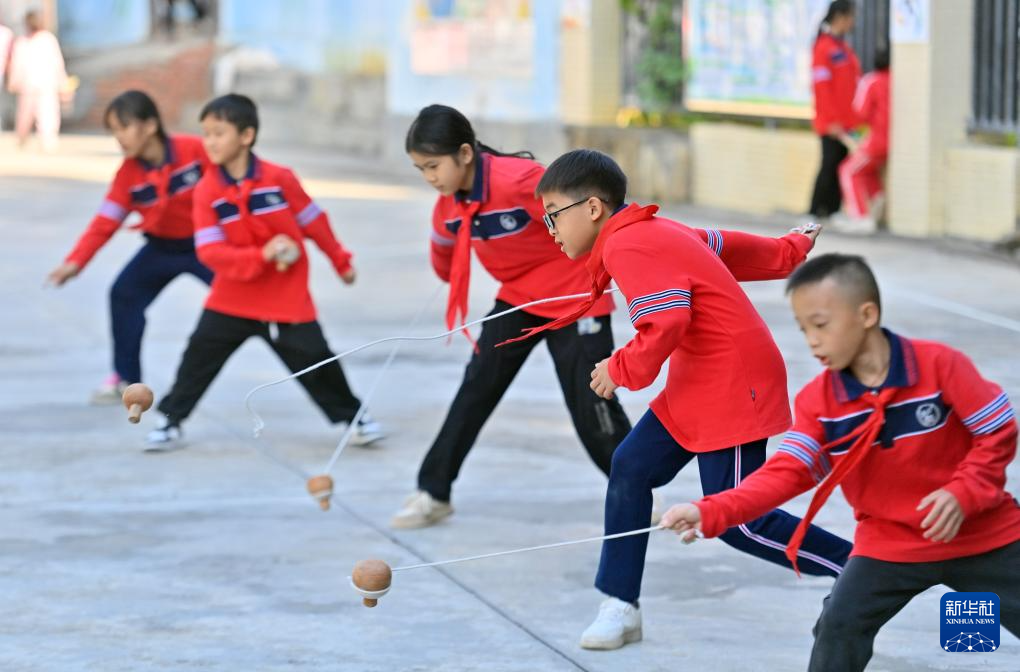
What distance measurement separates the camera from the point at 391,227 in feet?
47.4

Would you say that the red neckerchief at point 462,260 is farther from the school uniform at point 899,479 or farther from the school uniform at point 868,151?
the school uniform at point 868,151

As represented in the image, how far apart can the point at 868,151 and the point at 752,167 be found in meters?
1.96

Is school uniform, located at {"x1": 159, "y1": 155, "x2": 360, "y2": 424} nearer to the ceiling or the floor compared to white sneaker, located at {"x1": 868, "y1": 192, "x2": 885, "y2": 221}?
nearer to the ceiling

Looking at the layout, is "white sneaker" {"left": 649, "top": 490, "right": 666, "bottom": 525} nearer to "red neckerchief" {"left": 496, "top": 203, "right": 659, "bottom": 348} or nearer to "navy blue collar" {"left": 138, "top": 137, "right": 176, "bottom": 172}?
"red neckerchief" {"left": 496, "top": 203, "right": 659, "bottom": 348}

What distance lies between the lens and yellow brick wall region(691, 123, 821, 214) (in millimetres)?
14203

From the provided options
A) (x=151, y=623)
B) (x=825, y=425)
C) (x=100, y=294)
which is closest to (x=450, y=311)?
(x=151, y=623)

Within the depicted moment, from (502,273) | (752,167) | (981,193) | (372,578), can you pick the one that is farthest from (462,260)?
(752,167)

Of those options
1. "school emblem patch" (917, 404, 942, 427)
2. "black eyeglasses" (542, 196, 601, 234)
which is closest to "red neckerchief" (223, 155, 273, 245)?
"black eyeglasses" (542, 196, 601, 234)

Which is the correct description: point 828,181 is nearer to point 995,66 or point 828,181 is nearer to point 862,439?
point 995,66

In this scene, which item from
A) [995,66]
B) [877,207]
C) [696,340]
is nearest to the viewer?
[696,340]

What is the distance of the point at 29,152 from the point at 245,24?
4.97 metres

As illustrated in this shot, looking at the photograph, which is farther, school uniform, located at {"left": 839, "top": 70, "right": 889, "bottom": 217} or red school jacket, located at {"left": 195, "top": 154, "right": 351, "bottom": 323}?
school uniform, located at {"left": 839, "top": 70, "right": 889, "bottom": 217}

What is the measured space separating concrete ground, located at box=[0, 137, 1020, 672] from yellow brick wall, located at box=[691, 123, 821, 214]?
383 centimetres

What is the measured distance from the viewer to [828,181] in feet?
43.4
